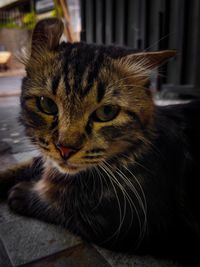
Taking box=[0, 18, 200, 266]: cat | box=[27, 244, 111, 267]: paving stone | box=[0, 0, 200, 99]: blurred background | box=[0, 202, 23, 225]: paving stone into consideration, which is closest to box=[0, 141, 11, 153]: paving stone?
box=[0, 0, 200, 99]: blurred background

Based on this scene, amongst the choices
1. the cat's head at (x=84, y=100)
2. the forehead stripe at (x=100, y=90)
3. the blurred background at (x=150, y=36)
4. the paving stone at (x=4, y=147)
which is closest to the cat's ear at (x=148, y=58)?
the cat's head at (x=84, y=100)

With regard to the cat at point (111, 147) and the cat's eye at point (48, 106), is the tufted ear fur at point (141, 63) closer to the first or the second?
the cat at point (111, 147)

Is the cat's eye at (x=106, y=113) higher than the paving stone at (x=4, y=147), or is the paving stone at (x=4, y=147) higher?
the cat's eye at (x=106, y=113)

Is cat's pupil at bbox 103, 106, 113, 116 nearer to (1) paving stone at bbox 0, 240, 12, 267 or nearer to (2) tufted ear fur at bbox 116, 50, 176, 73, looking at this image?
(2) tufted ear fur at bbox 116, 50, 176, 73

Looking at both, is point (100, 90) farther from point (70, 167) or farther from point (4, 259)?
point (4, 259)

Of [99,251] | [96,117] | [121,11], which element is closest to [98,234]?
[99,251]

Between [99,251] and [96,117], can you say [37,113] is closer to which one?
[96,117]

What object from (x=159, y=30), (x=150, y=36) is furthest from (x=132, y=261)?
(x=150, y=36)

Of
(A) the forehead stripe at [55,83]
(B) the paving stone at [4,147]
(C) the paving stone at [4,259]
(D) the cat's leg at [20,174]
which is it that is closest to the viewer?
(C) the paving stone at [4,259]
